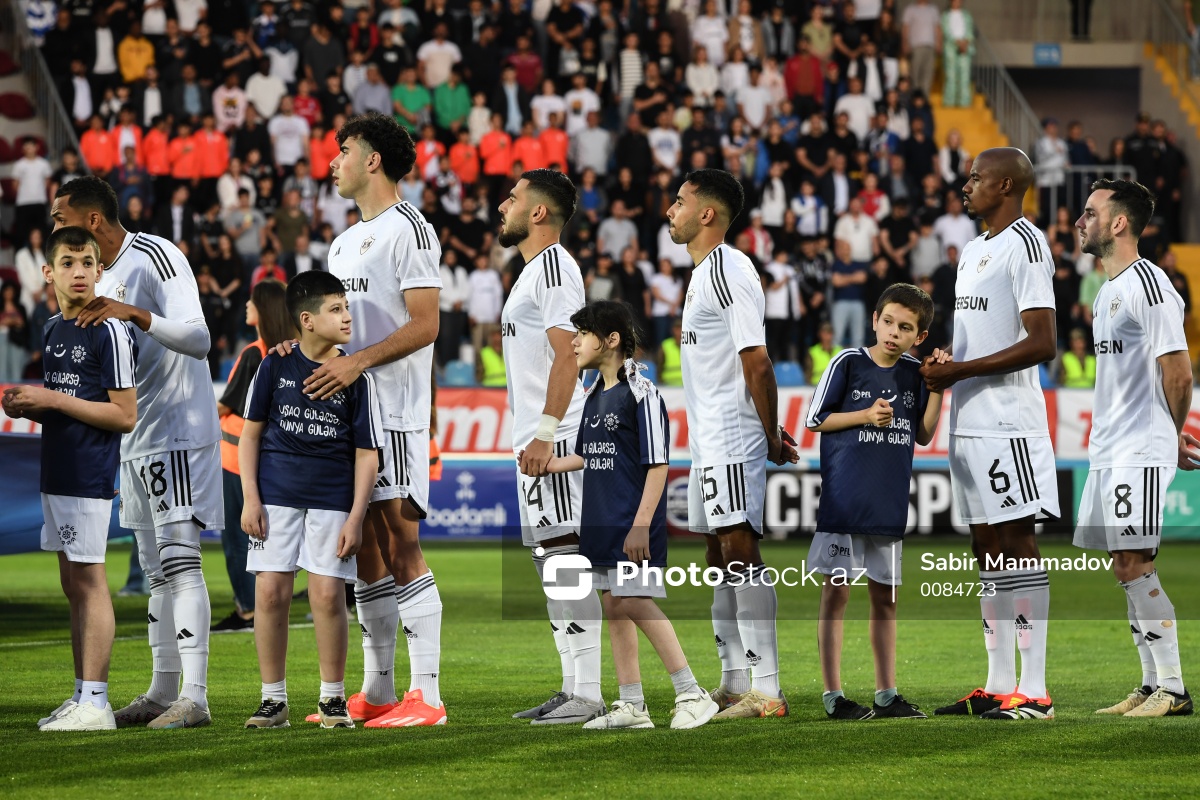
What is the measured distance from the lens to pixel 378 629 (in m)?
7.39

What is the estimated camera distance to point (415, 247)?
7.36 m

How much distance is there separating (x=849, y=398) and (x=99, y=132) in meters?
18.3

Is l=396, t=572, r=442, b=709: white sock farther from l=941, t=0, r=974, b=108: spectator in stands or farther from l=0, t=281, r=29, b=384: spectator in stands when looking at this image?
l=941, t=0, r=974, b=108: spectator in stands

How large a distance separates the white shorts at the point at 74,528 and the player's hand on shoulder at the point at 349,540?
1128mm

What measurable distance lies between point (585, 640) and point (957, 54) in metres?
23.8

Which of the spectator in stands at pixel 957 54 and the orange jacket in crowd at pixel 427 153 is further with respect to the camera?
the spectator in stands at pixel 957 54

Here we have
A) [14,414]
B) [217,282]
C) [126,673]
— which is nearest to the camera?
[14,414]

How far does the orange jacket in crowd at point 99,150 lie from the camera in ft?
76.3

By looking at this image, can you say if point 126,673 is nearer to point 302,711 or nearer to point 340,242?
point 302,711

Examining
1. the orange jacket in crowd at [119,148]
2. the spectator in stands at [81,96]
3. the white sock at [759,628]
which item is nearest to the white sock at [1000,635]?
the white sock at [759,628]

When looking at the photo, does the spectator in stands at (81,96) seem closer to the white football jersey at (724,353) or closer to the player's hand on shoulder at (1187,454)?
the white football jersey at (724,353)

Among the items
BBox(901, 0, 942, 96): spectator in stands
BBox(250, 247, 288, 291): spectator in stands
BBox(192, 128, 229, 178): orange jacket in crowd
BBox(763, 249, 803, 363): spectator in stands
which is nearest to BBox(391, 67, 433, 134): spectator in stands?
BBox(192, 128, 229, 178): orange jacket in crowd

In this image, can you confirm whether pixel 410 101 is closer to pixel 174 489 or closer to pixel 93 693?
pixel 174 489

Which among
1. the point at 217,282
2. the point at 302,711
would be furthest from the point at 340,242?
the point at 217,282
